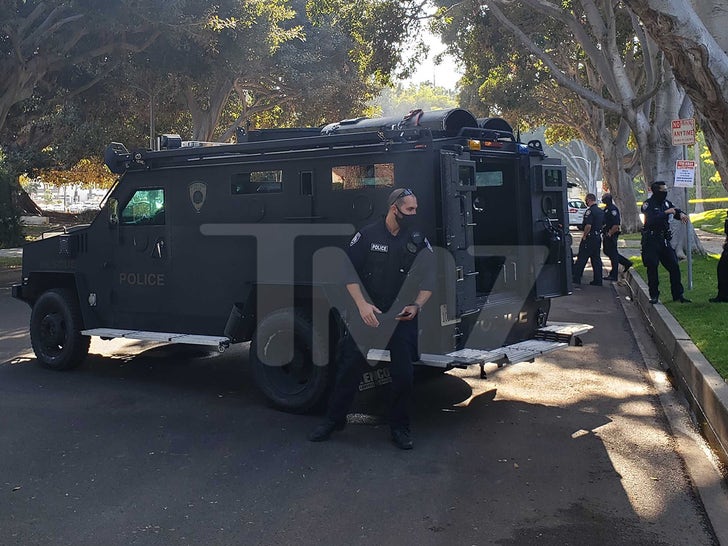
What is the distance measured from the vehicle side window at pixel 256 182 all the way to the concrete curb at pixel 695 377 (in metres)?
4.00

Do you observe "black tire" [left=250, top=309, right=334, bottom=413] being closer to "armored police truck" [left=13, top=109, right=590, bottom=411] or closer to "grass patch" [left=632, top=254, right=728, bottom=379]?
"armored police truck" [left=13, top=109, right=590, bottom=411]

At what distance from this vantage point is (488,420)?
6824mm

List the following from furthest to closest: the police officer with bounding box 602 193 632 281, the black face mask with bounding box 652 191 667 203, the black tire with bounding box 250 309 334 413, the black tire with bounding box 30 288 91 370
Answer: the police officer with bounding box 602 193 632 281 < the black face mask with bounding box 652 191 667 203 < the black tire with bounding box 30 288 91 370 < the black tire with bounding box 250 309 334 413

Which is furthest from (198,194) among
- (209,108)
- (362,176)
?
(209,108)

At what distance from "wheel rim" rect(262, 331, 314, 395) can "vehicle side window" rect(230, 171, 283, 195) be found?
128 centimetres

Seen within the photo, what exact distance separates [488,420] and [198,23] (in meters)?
16.2

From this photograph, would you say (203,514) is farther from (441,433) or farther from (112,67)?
(112,67)

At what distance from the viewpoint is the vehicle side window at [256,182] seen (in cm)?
722

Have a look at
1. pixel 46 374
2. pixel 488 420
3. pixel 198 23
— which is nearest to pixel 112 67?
pixel 198 23

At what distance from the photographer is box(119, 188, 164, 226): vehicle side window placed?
7977 millimetres

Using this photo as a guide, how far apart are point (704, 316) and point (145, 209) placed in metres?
7.24

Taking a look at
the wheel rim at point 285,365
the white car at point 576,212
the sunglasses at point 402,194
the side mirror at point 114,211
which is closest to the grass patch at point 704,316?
the sunglasses at point 402,194

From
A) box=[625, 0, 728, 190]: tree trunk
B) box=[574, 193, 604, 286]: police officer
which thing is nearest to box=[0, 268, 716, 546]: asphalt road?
box=[625, 0, 728, 190]: tree trunk

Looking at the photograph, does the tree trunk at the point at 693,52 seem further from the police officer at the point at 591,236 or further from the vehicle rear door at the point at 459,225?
the police officer at the point at 591,236
